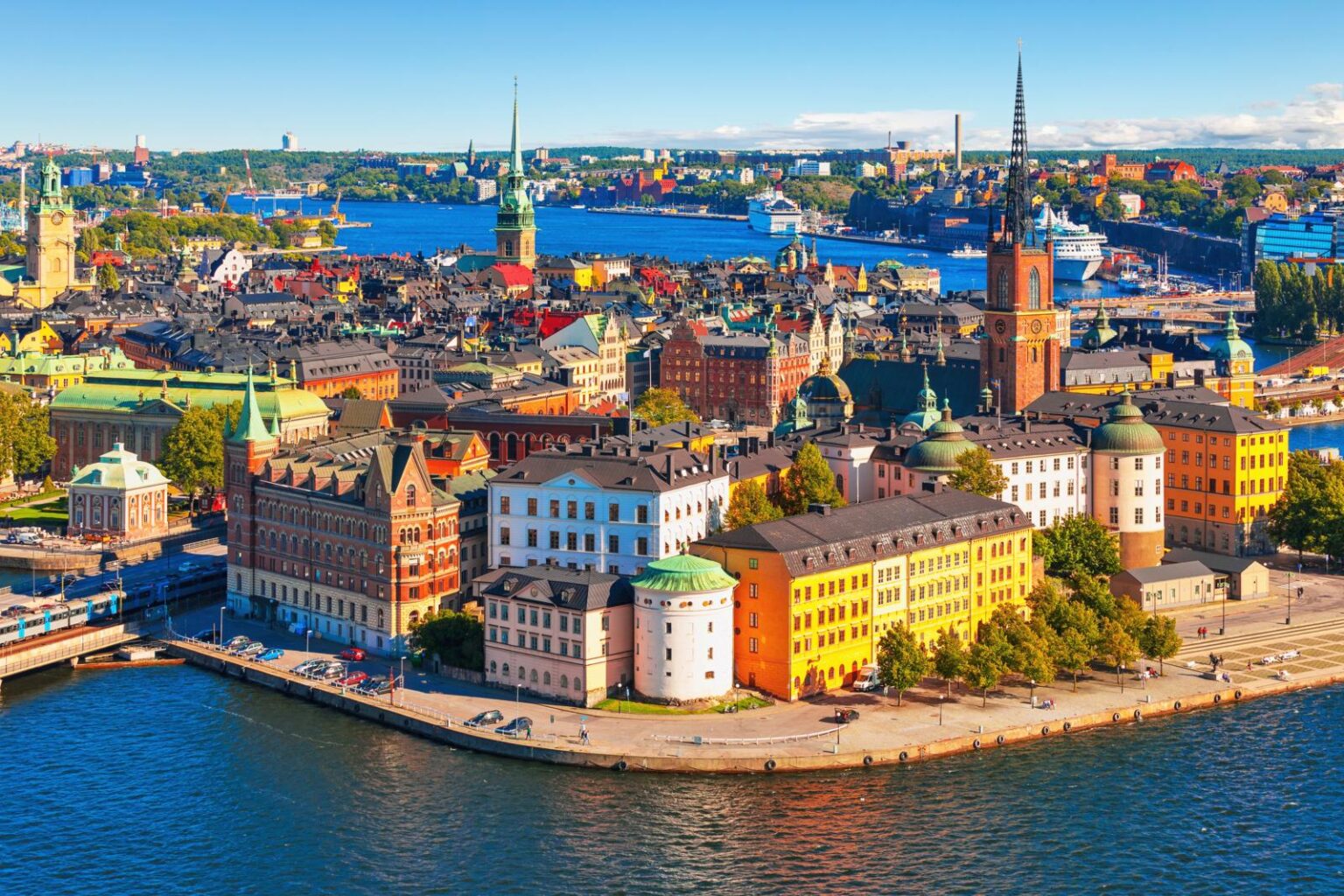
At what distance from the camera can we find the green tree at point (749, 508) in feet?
265

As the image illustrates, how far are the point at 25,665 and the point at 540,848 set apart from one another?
27.4 metres

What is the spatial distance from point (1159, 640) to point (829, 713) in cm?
1374

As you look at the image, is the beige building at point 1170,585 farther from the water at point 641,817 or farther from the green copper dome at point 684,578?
the green copper dome at point 684,578

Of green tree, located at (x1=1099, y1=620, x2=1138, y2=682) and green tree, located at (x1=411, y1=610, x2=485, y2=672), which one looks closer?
green tree, located at (x1=411, y1=610, x2=485, y2=672)

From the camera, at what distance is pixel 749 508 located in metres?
82.0

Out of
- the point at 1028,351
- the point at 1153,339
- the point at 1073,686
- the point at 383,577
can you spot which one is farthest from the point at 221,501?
the point at 1153,339

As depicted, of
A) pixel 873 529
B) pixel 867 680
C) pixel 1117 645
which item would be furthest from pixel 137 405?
pixel 1117 645

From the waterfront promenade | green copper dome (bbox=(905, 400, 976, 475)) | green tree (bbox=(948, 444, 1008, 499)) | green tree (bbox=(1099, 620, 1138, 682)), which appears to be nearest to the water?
the waterfront promenade

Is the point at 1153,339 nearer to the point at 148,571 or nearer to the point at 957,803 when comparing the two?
the point at 148,571

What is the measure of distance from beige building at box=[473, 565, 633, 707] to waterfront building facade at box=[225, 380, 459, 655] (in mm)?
5814

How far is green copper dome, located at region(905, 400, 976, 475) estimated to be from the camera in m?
86.6

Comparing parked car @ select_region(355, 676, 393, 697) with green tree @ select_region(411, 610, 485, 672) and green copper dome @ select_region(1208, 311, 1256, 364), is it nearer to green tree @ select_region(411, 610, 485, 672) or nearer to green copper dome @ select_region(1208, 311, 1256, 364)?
green tree @ select_region(411, 610, 485, 672)

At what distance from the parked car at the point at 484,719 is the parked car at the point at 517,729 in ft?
2.01

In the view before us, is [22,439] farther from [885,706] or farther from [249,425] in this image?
[885,706]
